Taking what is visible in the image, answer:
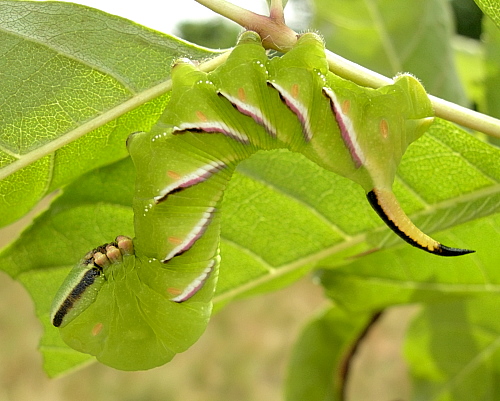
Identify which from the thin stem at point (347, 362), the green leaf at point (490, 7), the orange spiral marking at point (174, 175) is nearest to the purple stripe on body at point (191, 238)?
the orange spiral marking at point (174, 175)

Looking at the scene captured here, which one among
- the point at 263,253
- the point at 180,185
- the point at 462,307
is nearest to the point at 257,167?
the point at 263,253

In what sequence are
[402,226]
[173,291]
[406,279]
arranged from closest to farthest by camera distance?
[402,226]
[173,291]
[406,279]

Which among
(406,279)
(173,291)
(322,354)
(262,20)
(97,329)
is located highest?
(262,20)

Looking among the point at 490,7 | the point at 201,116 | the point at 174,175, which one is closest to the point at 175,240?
the point at 174,175

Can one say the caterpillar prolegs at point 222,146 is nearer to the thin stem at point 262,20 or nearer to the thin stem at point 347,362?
the thin stem at point 262,20

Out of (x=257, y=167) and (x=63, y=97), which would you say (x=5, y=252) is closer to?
(x=63, y=97)

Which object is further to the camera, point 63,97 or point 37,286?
point 37,286

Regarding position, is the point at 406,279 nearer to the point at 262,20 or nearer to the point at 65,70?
the point at 262,20
